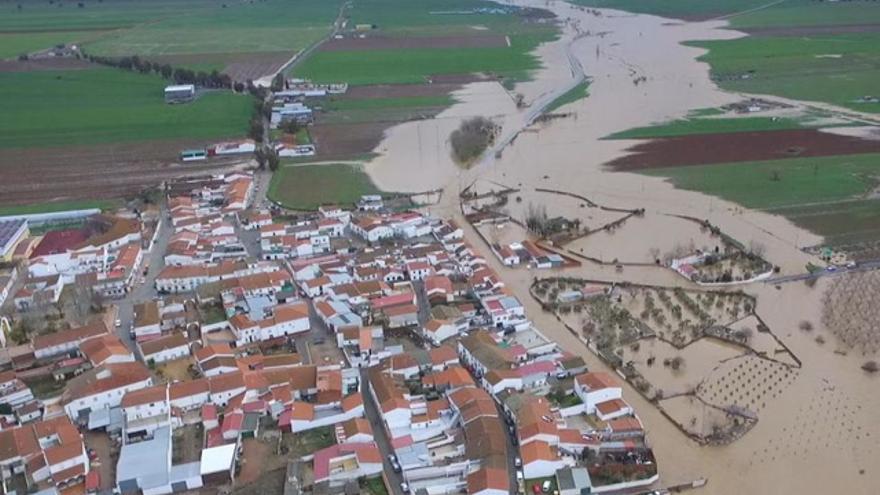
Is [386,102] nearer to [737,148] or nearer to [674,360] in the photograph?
[737,148]

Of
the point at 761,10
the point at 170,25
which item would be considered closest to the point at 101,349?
the point at 170,25

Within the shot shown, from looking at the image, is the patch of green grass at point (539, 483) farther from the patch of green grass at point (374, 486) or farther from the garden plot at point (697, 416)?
the garden plot at point (697, 416)

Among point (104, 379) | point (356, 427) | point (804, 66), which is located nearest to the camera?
point (356, 427)

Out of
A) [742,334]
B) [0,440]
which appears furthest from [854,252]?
[0,440]

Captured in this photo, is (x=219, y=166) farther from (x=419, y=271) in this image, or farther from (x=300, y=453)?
(x=300, y=453)

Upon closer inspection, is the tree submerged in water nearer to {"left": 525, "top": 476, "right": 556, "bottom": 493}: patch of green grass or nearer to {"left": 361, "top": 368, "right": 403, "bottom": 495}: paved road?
{"left": 361, "top": 368, "right": 403, "bottom": 495}: paved road

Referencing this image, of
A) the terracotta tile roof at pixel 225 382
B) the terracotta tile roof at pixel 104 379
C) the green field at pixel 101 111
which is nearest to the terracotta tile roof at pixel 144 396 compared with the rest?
the terracotta tile roof at pixel 104 379

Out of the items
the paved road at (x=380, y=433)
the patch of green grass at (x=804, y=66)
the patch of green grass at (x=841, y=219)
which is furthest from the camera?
the patch of green grass at (x=804, y=66)
